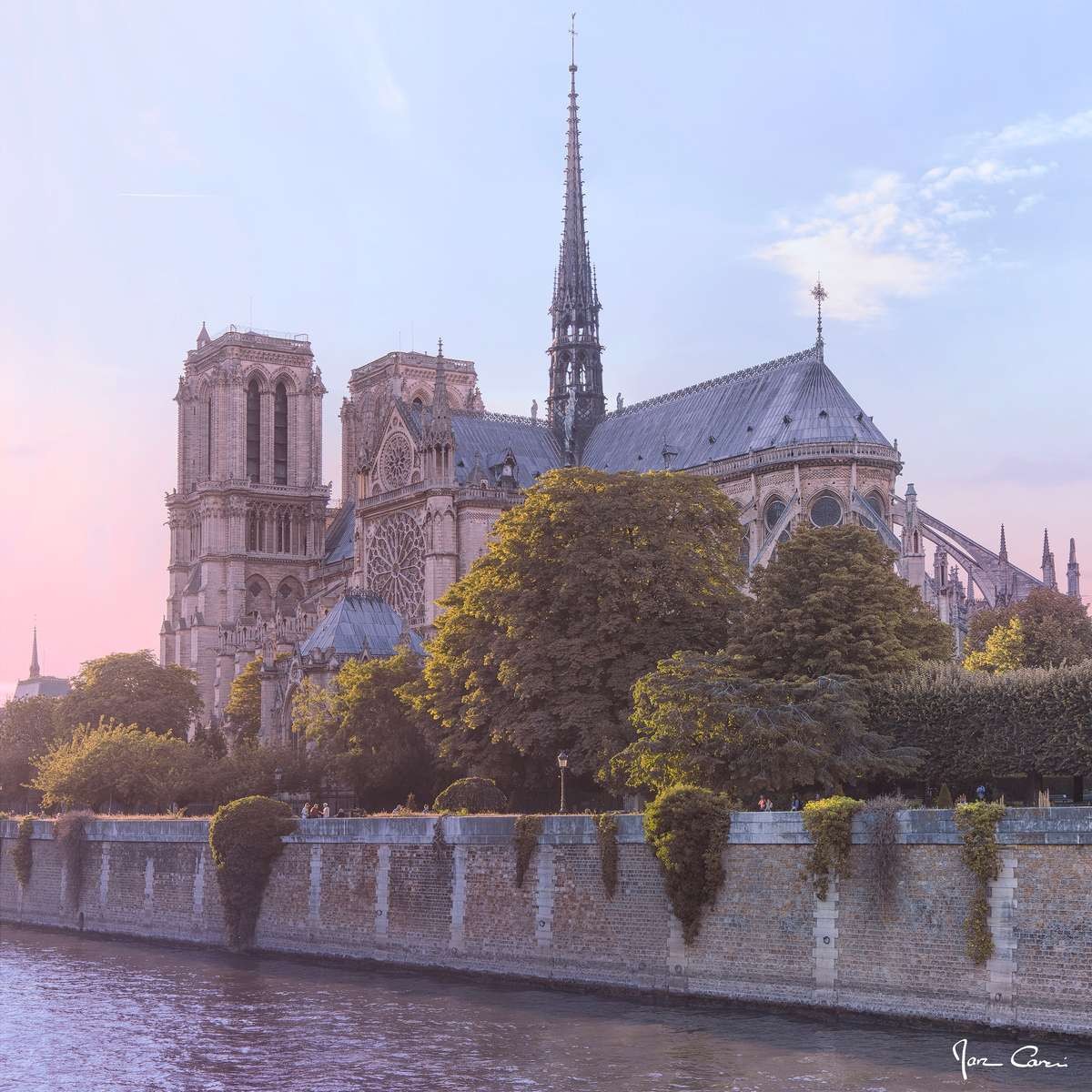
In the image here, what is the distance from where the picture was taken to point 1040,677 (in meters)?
46.1

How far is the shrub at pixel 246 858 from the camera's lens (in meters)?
53.5

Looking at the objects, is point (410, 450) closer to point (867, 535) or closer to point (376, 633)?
point (376, 633)

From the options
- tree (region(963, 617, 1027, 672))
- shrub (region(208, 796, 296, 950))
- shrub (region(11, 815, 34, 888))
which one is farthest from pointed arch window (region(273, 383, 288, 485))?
shrub (region(208, 796, 296, 950))

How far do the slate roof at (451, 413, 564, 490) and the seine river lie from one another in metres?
57.7

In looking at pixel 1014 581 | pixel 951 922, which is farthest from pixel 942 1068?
pixel 1014 581

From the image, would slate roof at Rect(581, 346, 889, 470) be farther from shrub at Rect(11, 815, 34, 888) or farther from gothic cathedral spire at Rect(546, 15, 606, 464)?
shrub at Rect(11, 815, 34, 888)

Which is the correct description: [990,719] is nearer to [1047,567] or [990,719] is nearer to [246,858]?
[246,858]

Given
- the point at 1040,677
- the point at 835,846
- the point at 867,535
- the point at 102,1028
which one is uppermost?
the point at 867,535

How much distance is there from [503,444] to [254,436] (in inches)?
1339

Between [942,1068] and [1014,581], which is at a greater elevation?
[1014,581]

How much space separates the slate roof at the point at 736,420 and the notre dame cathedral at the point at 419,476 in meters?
0.12

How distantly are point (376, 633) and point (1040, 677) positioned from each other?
1745 inches

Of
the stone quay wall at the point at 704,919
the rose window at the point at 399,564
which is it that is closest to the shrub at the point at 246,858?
the stone quay wall at the point at 704,919
